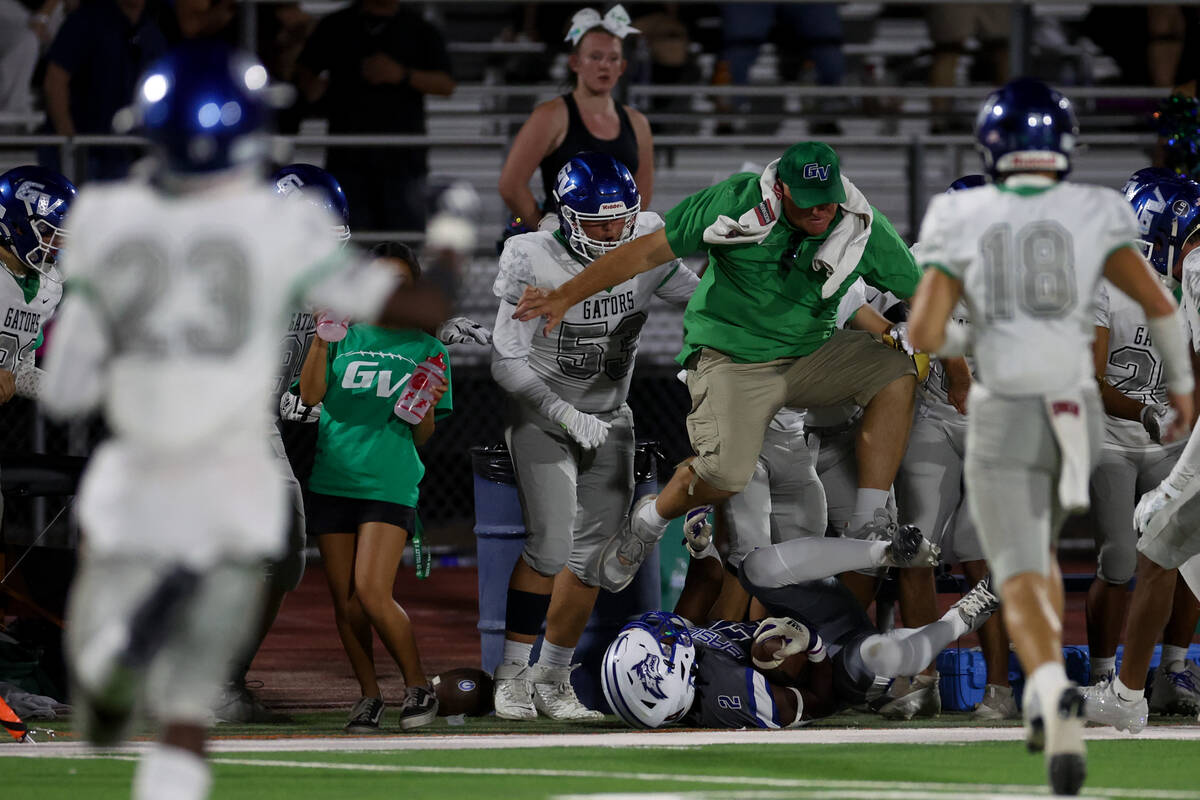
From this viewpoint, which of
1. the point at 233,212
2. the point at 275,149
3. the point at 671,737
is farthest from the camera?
the point at 671,737

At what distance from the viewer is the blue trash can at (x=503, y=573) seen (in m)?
7.91

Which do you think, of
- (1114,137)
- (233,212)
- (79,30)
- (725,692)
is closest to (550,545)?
(725,692)

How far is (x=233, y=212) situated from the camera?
13.4 ft

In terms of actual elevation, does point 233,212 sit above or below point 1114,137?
below

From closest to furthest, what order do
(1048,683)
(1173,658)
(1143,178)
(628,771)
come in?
(1048,683)
(628,771)
(1173,658)
(1143,178)

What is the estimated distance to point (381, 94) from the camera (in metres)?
10.8

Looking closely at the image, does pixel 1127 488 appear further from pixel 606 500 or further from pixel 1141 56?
pixel 1141 56

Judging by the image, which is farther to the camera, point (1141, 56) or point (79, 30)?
point (1141, 56)

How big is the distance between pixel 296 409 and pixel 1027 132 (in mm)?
3414

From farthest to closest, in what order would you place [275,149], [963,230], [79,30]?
[79,30] < [963,230] < [275,149]

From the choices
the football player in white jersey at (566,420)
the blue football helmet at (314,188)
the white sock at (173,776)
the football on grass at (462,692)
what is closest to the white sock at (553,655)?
the football player in white jersey at (566,420)

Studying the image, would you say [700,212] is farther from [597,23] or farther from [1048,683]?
[1048,683]

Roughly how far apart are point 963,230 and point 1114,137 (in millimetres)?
7109

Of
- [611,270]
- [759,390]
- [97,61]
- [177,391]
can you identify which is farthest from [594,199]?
[97,61]
